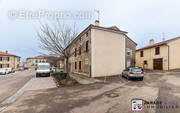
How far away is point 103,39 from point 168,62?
13.6 m

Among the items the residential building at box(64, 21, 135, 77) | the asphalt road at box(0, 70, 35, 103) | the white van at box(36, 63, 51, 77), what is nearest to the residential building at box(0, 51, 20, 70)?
the asphalt road at box(0, 70, 35, 103)

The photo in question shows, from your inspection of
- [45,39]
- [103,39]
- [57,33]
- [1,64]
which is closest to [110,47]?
[103,39]

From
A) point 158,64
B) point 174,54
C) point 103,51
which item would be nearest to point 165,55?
point 174,54

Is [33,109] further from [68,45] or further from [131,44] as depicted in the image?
[131,44]

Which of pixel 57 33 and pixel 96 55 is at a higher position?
pixel 57 33

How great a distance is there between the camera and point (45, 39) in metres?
9.69

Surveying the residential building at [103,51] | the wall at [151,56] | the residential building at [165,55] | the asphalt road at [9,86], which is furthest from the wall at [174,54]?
the asphalt road at [9,86]

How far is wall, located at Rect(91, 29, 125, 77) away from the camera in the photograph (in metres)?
12.3

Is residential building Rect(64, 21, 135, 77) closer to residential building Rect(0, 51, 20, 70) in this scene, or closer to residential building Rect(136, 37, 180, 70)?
residential building Rect(136, 37, 180, 70)

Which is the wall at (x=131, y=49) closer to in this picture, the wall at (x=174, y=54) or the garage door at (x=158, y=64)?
the garage door at (x=158, y=64)

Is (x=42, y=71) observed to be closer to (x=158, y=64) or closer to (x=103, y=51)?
(x=103, y=51)

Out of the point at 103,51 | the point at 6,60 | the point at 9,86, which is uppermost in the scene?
the point at 103,51

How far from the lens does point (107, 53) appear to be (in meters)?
13.2

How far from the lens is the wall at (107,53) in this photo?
1232 centimetres
